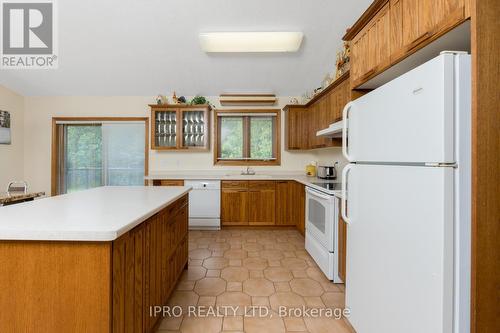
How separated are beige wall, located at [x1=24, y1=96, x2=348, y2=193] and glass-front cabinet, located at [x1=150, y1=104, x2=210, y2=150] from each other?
300 mm

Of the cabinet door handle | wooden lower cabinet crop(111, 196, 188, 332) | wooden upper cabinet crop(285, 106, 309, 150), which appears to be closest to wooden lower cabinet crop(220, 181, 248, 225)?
wooden upper cabinet crop(285, 106, 309, 150)

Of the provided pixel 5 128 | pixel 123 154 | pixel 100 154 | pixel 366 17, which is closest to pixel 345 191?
pixel 366 17

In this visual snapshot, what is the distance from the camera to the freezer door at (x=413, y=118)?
0.91m

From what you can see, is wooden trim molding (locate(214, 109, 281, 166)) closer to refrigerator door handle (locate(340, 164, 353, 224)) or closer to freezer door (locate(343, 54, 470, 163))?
refrigerator door handle (locate(340, 164, 353, 224))

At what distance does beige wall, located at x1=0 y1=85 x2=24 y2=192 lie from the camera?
428cm

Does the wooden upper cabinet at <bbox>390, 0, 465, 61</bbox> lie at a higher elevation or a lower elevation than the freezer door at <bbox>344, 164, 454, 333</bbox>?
higher

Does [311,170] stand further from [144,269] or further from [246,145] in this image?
[144,269]

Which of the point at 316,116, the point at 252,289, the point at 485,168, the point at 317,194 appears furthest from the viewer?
the point at 316,116

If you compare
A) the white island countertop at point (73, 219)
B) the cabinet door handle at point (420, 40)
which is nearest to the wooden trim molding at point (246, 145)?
the white island countertop at point (73, 219)

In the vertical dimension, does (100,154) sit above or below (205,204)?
above

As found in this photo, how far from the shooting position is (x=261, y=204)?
4.06m

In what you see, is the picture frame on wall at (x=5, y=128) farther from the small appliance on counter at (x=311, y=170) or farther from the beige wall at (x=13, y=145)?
the small appliance on counter at (x=311, y=170)

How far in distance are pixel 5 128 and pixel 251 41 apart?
182 inches

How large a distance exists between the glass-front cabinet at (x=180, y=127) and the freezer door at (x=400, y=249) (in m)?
3.22
